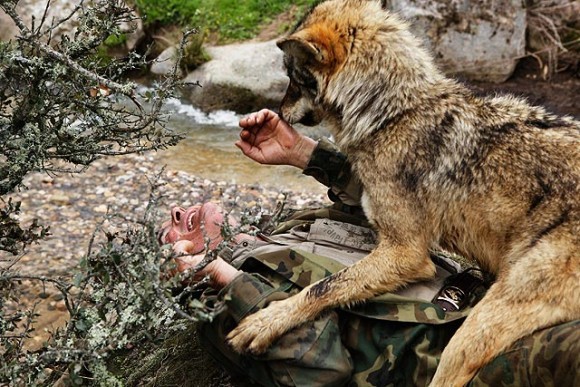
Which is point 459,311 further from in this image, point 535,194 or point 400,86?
point 400,86

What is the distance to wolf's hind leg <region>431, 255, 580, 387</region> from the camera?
3236mm

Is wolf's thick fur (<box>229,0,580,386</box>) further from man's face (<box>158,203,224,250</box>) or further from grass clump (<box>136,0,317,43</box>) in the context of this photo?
grass clump (<box>136,0,317,43</box>)

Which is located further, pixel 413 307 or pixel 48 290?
pixel 48 290

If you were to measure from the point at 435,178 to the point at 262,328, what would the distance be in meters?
1.12

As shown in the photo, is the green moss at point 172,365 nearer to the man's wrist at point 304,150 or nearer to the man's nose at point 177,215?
the man's nose at point 177,215

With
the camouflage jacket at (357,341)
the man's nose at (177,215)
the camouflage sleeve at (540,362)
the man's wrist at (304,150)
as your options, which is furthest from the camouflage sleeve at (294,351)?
the man's wrist at (304,150)

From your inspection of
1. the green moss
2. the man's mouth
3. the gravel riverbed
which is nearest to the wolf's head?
the man's mouth

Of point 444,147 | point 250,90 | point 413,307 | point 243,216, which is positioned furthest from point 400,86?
point 250,90

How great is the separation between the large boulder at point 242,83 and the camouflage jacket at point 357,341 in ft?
23.4

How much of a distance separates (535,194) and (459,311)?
654 mm

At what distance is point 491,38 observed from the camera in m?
10.8

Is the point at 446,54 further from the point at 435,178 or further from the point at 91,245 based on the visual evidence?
the point at 91,245

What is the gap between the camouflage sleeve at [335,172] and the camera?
431 centimetres

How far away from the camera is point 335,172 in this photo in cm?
435
